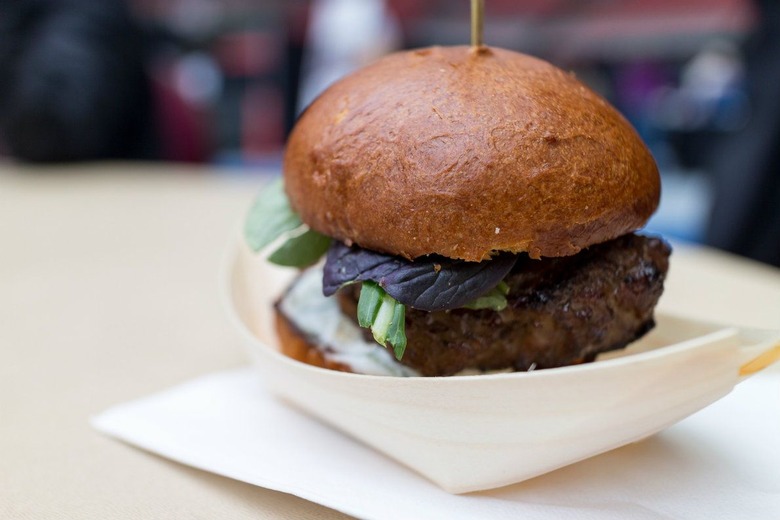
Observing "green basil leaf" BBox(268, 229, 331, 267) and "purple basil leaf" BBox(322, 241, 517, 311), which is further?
"green basil leaf" BBox(268, 229, 331, 267)

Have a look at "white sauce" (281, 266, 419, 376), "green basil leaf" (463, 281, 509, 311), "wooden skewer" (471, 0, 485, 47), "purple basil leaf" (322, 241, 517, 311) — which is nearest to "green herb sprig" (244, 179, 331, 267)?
"white sauce" (281, 266, 419, 376)

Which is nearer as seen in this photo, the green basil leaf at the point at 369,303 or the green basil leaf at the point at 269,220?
the green basil leaf at the point at 369,303

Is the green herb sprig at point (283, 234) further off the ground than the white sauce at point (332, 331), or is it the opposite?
the green herb sprig at point (283, 234)

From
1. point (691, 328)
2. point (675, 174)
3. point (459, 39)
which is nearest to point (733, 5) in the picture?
point (675, 174)

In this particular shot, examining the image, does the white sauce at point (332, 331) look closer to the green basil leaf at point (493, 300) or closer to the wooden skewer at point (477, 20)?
the green basil leaf at point (493, 300)

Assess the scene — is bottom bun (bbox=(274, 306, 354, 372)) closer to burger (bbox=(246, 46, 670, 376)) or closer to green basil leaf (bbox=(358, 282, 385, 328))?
burger (bbox=(246, 46, 670, 376))

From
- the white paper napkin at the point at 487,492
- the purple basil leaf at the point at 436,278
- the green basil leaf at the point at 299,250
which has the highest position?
the purple basil leaf at the point at 436,278

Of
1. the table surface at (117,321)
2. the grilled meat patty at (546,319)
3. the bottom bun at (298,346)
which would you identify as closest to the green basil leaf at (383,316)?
the grilled meat patty at (546,319)
